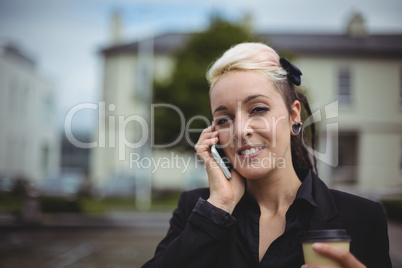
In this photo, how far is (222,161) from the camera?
1.71m

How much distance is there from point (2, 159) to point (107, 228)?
21339 mm

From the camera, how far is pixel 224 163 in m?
1.73

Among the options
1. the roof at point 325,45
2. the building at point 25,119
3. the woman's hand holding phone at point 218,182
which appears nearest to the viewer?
the woman's hand holding phone at point 218,182

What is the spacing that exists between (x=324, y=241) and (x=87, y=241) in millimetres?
9160

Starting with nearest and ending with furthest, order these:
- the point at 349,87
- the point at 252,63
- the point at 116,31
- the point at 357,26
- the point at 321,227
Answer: the point at 321,227, the point at 252,63, the point at 349,87, the point at 357,26, the point at 116,31

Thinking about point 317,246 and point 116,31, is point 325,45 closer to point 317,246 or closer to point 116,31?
point 116,31

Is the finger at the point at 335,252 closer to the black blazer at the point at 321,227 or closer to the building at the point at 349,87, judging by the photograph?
the black blazer at the point at 321,227

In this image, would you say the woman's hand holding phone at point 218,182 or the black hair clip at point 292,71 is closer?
the woman's hand holding phone at point 218,182

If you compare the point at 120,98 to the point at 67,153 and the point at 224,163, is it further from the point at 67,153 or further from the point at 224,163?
the point at 67,153

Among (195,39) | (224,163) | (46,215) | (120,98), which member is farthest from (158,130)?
(224,163)

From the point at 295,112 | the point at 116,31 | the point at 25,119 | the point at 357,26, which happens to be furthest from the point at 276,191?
the point at 25,119

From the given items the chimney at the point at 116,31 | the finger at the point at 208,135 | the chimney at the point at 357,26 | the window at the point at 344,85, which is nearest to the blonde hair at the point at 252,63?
the finger at the point at 208,135

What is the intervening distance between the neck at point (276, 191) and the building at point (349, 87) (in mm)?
21896

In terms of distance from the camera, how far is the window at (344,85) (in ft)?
82.1
